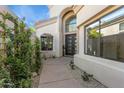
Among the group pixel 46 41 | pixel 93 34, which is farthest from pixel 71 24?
pixel 93 34

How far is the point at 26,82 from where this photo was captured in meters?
4.02

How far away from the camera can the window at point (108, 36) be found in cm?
514

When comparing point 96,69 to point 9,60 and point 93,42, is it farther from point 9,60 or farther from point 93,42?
point 9,60

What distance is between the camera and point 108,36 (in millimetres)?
6023

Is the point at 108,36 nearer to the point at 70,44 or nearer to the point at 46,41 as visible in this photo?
the point at 70,44

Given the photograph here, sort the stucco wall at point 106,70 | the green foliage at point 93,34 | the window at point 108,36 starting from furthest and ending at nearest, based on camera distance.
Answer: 1. the green foliage at point 93,34
2. the window at point 108,36
3. the stucco wall at point 106,70

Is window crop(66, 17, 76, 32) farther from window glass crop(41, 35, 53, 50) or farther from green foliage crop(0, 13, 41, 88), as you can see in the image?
green foliage crop(0, 13, 41, 88)

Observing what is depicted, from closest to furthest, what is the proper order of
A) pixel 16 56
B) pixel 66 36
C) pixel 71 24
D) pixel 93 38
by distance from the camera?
pixel 16 56
pixel 93 38
pixel 71 24
pixel 66 36

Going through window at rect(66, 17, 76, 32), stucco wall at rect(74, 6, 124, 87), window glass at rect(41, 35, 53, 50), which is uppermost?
window at rect(66, 17, 76, 32)

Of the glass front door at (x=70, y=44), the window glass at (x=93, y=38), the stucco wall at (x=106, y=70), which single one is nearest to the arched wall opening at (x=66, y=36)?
the glass front door at (x=70, y=44)

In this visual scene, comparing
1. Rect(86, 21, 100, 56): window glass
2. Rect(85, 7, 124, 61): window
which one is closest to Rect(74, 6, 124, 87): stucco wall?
Rect(85, 7, 124, 61): window

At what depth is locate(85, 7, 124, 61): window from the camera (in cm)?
514

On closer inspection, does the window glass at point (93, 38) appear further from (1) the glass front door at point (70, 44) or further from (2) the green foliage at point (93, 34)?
(1) the glass front door at point (70, 44)

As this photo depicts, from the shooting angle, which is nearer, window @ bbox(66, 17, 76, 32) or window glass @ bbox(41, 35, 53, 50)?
window @ bbox(66, 17, 76, 32)
